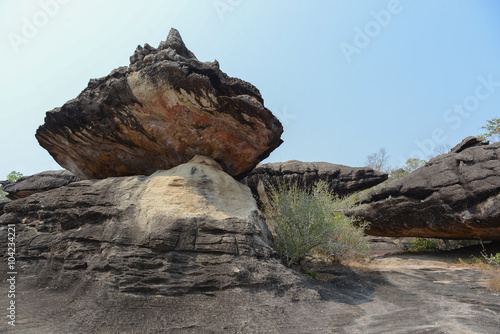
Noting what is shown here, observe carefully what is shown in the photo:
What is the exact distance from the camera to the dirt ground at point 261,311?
4590 mm

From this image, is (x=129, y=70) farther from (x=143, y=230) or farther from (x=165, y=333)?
(x=165, y=333)

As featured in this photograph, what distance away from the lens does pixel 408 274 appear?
9.55 m

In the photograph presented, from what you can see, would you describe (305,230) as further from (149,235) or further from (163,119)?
(163,119)

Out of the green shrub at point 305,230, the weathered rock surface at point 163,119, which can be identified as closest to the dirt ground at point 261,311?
the green shrub at point 305,230

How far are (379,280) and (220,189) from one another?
5547 mm

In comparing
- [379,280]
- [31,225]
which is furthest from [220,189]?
[379,280]

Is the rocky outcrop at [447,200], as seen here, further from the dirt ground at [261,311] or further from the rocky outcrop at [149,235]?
the rocky outcrop at [149,235]

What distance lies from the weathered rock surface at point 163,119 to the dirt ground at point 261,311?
4.53 metres

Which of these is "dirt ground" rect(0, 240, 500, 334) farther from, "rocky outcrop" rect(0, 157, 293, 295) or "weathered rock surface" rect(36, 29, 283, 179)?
"weathered rock surface" rect(36, 29, 283, 179)

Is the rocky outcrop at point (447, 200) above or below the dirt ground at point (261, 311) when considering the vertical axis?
above

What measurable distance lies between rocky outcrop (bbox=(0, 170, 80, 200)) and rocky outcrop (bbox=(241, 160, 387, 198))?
9.60m

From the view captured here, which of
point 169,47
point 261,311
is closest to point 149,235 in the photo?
point 261,311

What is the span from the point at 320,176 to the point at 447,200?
667 centimetres

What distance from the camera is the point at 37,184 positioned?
14.9 m
